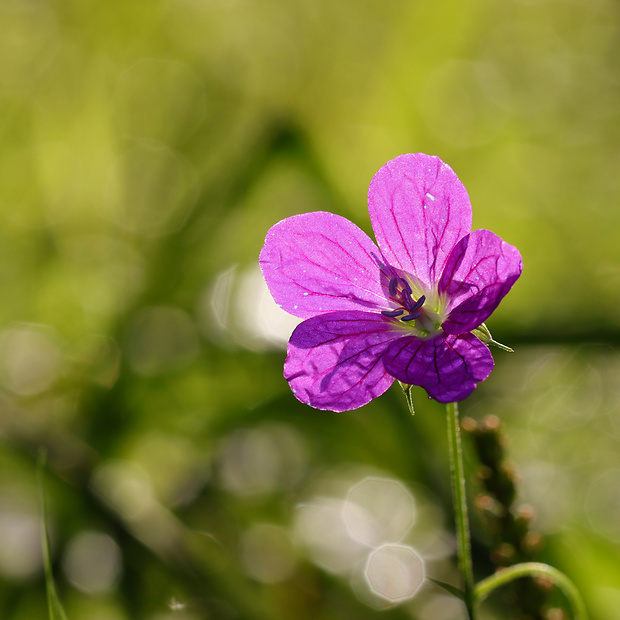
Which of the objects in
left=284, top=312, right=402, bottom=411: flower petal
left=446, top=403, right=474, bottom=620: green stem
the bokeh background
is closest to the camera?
left=446, top=403, right=474, bottom=620: green stem

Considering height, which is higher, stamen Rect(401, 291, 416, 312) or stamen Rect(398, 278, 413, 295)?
stamen Rect(398, 278, 413, 295)

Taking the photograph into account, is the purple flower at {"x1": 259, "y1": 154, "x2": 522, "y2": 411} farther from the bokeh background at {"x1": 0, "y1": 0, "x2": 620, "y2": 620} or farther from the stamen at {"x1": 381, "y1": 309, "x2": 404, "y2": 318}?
the bokeh background at {"x1": 0, "y1": 0, "x2": 620, "y2": 620}

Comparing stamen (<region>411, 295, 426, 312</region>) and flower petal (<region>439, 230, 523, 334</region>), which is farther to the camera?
stamen (<region>411, 295, 426, 312</region>)

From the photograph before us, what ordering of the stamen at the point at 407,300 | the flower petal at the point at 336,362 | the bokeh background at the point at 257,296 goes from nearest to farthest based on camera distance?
the flower petal at the point at 336,362
the stamen at the point at 407,300
the bokeh background at the point at 257,296

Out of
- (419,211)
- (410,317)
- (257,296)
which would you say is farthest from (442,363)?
(257,296)

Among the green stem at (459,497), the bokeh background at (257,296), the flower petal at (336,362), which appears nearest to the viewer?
the green stem at (459,497)

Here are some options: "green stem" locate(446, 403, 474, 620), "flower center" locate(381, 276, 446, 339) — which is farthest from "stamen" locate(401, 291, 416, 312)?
"green stem" locate(446, 403, 474, 620)

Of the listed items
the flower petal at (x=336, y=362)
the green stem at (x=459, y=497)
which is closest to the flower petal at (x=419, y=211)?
the flower petal at (x=336, y=362)

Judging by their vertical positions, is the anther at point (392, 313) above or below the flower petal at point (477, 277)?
below

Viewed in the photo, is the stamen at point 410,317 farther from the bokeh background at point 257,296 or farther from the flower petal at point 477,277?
the bokeh background at point 257,296
